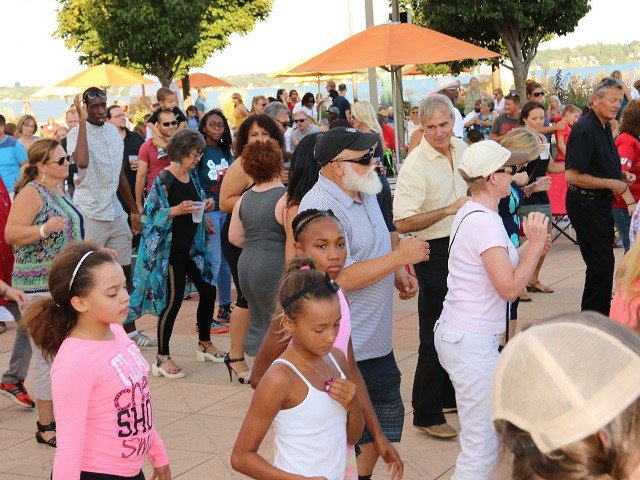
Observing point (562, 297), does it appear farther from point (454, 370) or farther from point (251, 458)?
point (251, 458)

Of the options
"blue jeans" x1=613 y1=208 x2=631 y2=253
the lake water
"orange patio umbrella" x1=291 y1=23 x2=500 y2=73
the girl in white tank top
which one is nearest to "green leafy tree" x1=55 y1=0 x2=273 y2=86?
the lake water

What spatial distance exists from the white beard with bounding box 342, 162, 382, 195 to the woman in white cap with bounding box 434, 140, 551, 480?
0.47 meters

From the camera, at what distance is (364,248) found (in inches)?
193

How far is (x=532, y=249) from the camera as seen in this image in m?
4.79

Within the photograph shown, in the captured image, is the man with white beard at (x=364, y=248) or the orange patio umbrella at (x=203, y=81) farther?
the orange patio umbrella at (x=203, y=81)

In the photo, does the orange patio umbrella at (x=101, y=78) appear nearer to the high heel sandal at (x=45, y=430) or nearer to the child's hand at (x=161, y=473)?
the high heel sandal at (x=45, y=430)

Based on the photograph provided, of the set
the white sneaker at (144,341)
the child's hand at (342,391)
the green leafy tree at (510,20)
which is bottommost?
the white sneaker at (144,341)

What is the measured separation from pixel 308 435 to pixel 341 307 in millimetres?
687

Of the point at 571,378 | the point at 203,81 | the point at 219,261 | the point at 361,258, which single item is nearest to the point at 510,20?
the point at 203,81

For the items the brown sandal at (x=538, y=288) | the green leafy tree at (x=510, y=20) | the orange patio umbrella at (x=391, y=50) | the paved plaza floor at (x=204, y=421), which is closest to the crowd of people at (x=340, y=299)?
the paved plaza floor at (x=204, y=421)

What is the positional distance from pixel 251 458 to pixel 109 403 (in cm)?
68

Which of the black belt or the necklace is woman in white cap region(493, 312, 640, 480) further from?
the black belt

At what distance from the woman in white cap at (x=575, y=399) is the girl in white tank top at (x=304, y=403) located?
2.07 m

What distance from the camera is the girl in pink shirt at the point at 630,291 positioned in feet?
13.7
